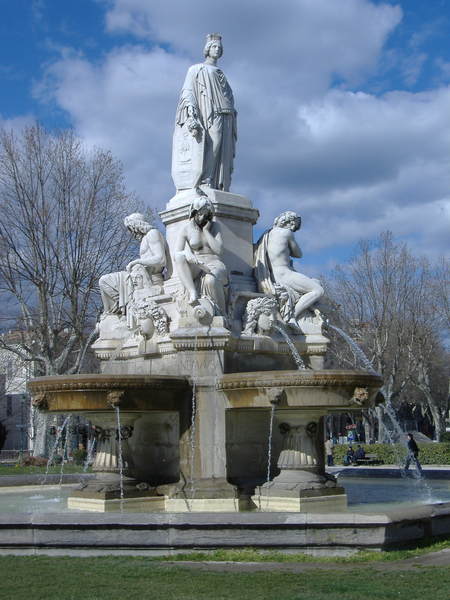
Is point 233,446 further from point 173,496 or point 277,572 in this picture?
point 277,572

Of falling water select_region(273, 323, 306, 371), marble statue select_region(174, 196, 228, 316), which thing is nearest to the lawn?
marble statue select_region(174, 196, 228, 316)

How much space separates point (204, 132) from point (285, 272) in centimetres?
279

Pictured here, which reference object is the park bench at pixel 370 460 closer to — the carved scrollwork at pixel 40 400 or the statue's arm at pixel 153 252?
the statue's arm at pixel 153 252

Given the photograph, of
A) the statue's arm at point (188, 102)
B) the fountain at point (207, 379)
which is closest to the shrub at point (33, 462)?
the fountain at point (207, 379)

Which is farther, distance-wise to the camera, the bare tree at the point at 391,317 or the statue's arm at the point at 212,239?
the bare tree at the point at 391,317

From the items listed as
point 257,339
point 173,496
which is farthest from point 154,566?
point 257,339

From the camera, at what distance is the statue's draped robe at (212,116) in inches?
581

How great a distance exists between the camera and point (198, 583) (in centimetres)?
784

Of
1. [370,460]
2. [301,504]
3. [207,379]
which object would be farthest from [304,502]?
[370,460]

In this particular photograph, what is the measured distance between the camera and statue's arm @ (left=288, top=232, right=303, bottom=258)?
14.4 metres

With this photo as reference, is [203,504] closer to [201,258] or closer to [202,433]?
[202,433]

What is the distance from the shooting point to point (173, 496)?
12.1 meters

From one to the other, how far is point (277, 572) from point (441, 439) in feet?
136

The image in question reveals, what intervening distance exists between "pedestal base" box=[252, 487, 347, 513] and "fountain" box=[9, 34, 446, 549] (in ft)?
0.07
